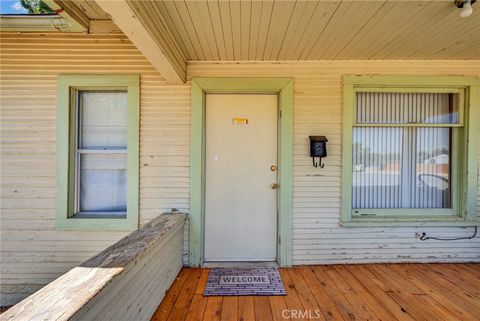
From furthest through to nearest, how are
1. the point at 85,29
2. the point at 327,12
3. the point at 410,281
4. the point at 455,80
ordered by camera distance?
the point at 455,80
the point at 85,29
the point at 410,281
the point at 327,12

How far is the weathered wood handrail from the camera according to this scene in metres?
1.12

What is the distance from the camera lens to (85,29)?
2727 millimetres

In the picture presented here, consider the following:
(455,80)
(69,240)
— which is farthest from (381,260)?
(69,240)

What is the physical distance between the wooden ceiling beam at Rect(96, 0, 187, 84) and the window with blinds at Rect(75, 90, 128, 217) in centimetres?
78

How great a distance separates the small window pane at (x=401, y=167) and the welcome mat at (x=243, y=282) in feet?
4.41

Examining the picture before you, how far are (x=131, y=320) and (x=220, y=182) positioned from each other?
64.4 inches

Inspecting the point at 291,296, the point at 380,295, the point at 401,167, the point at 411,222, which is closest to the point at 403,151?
the point at 401,167

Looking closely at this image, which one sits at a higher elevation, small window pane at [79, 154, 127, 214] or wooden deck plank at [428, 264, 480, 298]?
small window pane at [79, 154, 127, 214]

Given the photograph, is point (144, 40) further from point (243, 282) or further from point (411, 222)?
point (411, 222)

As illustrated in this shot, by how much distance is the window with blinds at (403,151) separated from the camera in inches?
121

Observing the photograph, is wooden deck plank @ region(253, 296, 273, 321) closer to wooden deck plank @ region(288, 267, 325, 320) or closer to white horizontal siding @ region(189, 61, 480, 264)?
wooden deck plank @ region(288, 267, 325, 320)

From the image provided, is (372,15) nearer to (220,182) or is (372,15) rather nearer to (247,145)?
(247,145)

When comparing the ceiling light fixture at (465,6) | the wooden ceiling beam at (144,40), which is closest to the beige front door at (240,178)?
the wooden ceiling beam at (144,40)
